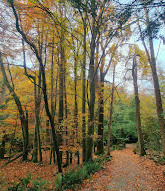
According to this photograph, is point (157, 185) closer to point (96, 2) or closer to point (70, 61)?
point (96, 2)

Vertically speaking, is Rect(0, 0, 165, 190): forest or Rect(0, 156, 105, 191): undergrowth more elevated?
Rect(0, 0, 165, 190): forest

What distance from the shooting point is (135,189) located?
12.1 feet

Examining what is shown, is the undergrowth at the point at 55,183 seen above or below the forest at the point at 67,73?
below

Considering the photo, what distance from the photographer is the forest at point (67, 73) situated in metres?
3.75

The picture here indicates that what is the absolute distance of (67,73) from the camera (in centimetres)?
669

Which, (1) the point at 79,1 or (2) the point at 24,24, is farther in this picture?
(2) the point at 24,24

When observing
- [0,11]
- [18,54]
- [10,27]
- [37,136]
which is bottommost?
[37,136]

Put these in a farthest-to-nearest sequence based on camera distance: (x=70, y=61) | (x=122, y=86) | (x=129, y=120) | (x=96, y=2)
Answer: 1. (x=129, y=120)
2. (x=122, y=86)
3. (x=70, y=61)
4. (x=96, y=2)

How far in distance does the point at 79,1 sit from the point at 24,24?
141 inches

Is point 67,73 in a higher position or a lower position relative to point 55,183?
higher

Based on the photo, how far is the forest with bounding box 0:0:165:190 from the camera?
375 cm

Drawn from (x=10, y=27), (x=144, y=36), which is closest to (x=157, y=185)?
(x=144, y=36)

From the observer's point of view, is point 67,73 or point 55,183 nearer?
point 55,183

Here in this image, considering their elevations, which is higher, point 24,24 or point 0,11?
point 0,11
